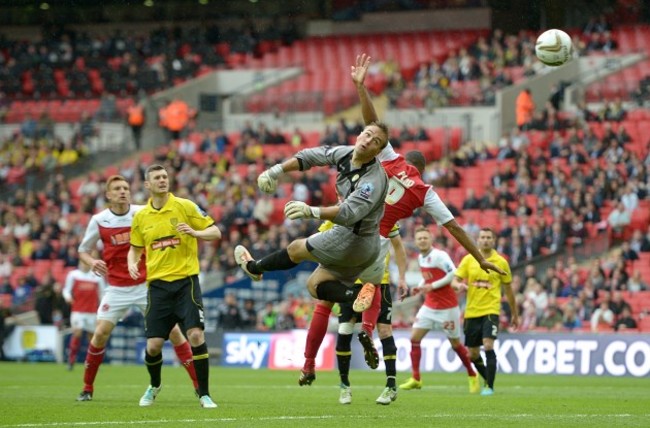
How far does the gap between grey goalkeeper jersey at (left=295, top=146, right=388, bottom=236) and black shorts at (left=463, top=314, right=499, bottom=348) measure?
19.3ft

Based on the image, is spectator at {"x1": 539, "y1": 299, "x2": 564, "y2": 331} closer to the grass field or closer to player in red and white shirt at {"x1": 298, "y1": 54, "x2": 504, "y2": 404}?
the grass field

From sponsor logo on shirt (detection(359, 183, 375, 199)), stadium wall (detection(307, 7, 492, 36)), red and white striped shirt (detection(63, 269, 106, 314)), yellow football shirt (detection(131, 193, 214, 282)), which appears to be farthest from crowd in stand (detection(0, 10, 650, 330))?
sponsor logo on shirt (detection(359, 183, 375, 199))

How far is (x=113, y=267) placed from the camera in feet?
51.7

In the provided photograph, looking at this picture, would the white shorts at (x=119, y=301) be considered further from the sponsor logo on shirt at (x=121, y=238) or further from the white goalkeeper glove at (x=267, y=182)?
the white goalkeeper glove at (x=267, y=182)

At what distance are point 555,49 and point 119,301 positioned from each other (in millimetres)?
6052

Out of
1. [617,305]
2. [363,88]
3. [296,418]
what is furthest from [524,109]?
[296,418]

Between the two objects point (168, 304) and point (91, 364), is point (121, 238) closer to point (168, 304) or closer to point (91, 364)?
point (91, 364)

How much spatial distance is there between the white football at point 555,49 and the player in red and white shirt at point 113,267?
526 cm

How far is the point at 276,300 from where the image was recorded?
31594mm

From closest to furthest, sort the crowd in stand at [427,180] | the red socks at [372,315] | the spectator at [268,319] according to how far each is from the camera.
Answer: the red socks at [372,315]
the crowd in stand at [427,180]
the spectator at [268,319]

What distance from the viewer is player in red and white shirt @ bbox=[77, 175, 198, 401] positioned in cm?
1534

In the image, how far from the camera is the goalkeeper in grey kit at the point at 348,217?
39.9 feet

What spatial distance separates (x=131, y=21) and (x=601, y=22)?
19.1m

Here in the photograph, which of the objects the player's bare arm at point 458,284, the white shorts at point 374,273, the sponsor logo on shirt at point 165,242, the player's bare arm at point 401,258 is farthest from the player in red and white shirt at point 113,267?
the player's bare arm at point 458,284
